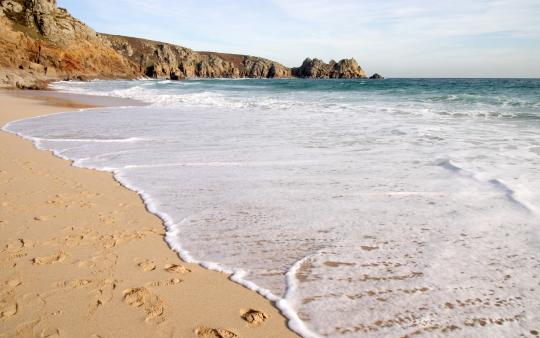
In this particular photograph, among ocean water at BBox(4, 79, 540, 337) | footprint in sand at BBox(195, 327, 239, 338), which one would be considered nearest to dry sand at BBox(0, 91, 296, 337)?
footprint in sand at BBox(195, 327, 239, 338)

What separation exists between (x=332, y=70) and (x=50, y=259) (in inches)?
5713

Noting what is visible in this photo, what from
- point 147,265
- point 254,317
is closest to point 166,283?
point 147,265

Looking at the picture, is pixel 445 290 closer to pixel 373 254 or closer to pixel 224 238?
pixel 373 254

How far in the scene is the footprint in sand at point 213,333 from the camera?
7.66 ft

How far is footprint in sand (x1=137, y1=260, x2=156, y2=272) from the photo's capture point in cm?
311

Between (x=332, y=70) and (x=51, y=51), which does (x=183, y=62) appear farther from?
(x=51, y=51)

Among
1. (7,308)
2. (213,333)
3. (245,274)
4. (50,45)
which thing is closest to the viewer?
(213,333)

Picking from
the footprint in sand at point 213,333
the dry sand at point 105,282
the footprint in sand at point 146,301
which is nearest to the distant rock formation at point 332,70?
the dry sand at point 105,282

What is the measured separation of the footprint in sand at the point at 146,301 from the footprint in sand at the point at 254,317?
1.81 ft

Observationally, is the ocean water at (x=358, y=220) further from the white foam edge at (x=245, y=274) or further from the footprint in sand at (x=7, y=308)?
the footprint in sand at (x=7, y=308)

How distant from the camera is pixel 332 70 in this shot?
141 metres

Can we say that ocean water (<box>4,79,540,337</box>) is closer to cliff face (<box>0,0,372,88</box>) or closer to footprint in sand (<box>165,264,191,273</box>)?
footprint in sand (<box>165,264,191,273</box>)

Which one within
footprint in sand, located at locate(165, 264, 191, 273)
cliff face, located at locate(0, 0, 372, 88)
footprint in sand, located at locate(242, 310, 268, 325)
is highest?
cliff face, located at locate(0, 0, 372, 88)

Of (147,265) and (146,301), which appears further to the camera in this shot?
(147,265)
